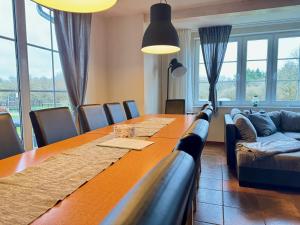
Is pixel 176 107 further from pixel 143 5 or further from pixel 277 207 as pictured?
pixel 277 207

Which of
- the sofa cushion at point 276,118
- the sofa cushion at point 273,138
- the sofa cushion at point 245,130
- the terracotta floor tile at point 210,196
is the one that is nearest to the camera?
the terracotta floor tile at point 210,196

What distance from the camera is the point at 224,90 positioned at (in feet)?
15.5

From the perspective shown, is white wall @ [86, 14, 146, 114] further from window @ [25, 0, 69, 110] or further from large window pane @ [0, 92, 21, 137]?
large window pane @ [0, 92, 21, 137]

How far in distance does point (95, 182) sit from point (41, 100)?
2.31 meters

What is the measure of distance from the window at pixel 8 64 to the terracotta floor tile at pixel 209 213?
7.11 ft

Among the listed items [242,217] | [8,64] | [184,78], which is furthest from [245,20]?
[8,64]

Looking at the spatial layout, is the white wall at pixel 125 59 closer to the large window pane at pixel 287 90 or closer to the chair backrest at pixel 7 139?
the chair backrest at pixel 7 139

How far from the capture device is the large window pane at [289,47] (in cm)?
426

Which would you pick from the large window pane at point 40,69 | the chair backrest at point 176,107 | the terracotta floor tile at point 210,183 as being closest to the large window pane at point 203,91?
the chair backrest at point 176,107

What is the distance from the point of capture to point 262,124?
3559mm

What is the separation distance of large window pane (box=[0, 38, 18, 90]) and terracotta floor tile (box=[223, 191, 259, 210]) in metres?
2.59

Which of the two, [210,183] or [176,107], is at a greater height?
[176,107]

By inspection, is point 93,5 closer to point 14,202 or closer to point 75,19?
point 14,202

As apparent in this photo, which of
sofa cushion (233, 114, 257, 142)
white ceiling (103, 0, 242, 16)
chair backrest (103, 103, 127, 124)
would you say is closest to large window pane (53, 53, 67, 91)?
chair backrest (103, 103, 127, 124)
